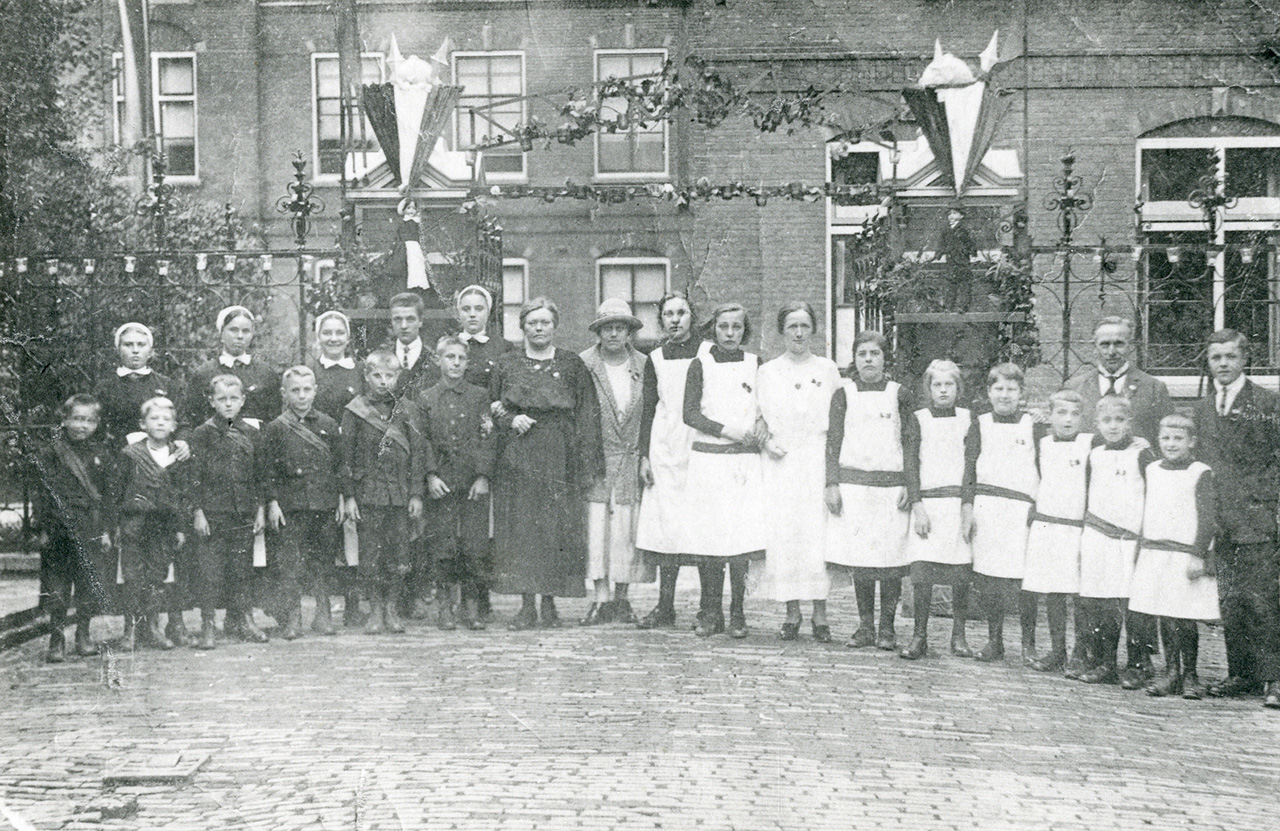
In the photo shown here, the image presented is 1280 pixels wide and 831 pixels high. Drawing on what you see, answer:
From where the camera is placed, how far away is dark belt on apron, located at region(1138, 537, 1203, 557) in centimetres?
619

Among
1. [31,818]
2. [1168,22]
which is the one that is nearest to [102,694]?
[31,818]

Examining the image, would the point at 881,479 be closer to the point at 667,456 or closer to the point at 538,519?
the point at 667,456

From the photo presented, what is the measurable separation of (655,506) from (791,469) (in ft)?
2.78

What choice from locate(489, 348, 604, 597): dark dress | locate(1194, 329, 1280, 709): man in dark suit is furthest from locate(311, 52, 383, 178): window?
locate(1194, 329, 1280, 709): man in dark suit

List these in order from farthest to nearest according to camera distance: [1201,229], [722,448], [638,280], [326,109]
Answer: [638,280] → [326,109] → [1201,229] → [722,448]

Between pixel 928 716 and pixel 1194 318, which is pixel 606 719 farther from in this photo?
pixel 1194 318

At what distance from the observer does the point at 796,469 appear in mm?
7371

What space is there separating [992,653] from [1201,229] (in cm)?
777

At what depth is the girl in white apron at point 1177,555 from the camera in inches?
243

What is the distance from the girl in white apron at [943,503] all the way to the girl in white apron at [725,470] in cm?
91

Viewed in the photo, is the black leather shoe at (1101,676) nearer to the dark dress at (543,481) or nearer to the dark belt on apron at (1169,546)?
the dark belt on apron at (1169,546)

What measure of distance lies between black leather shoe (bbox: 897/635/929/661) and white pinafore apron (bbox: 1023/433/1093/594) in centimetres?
62

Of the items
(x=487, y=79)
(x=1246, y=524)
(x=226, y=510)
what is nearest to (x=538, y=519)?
(x=226, y=510)

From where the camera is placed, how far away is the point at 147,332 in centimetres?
750
